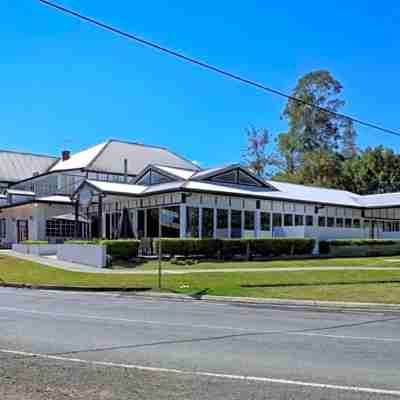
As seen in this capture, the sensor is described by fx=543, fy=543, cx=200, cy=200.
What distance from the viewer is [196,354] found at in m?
8.07

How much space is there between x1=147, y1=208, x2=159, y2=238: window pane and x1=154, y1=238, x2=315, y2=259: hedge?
655cm

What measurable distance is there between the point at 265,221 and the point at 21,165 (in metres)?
37.4

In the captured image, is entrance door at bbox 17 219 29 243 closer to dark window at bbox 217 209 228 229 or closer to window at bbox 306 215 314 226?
dark window at bbox 217 209 228 229

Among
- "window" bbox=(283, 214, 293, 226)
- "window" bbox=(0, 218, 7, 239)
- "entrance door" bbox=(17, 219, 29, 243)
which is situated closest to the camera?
"window" bbox=(283, 214, 293, 226)

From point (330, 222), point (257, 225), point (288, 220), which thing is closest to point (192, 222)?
point (257, 225)

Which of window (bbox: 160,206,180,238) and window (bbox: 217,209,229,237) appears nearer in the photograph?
window (bbox: 160,206,180,238)

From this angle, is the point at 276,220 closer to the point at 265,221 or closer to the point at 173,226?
the point at 265,221

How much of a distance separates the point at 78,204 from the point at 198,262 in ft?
43.3

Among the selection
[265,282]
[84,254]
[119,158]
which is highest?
[119,158]

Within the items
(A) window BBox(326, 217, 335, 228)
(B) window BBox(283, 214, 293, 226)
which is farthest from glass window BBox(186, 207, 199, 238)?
(A) window BBox(326, 217, 335, 228)

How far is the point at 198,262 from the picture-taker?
29.7 meters

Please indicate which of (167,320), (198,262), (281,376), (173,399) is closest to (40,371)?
(173,399)

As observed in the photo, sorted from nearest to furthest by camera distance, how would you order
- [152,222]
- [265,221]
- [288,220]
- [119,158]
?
[152,222] → [265,221] → [288,220] → [119,158]

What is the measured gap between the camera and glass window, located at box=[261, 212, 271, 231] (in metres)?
40.4
